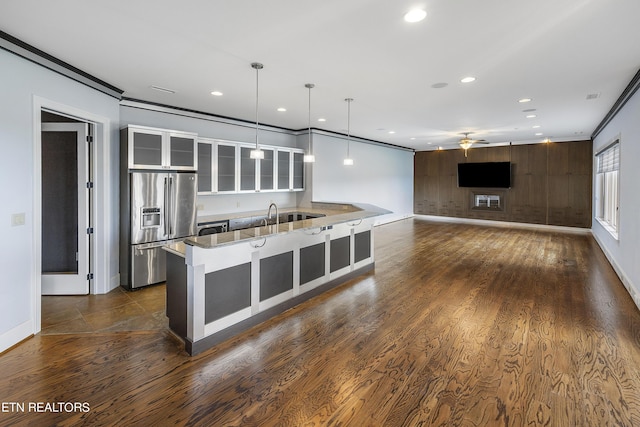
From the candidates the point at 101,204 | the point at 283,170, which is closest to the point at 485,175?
the point at 283,170

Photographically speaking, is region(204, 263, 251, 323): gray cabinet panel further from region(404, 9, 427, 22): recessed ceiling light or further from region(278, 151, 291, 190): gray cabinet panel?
region(278, 151, 291, 190): gray cabinet panel

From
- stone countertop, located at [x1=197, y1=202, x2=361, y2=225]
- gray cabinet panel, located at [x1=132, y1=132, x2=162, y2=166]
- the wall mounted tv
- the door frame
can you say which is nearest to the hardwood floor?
the door frame

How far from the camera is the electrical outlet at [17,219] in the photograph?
299 centimetres

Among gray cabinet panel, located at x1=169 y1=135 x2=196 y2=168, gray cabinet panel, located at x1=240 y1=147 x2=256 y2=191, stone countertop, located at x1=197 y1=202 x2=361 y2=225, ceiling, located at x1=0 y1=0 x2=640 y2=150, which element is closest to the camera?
ceiling, located at x1=0 y1=0 x2=640 y2=150

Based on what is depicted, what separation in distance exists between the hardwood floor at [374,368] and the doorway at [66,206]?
54.9 inches

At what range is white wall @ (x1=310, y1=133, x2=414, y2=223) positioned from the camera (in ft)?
26.2

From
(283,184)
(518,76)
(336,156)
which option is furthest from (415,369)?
(336,156)

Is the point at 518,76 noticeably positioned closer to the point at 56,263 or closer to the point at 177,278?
the point at 177,278

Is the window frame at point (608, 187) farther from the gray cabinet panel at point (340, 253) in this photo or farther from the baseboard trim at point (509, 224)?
the gray cabinet panel at point (340, 253)

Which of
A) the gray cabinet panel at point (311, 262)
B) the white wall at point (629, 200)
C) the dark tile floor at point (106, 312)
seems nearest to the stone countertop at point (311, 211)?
the dark tile floor at point (106, 312)

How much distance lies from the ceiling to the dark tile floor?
2731 mm

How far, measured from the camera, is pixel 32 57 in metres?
3.11

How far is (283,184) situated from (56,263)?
13.5 feet

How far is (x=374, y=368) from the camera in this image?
2652mm
